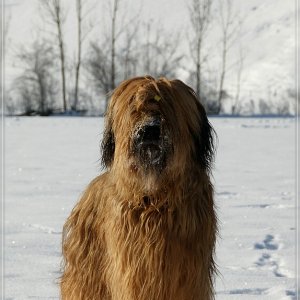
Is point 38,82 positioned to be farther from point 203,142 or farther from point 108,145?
point 203,142

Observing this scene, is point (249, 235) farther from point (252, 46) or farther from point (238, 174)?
point (252, 46)

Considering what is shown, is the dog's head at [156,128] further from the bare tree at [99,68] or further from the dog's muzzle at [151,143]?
the bare tree at [99,68]

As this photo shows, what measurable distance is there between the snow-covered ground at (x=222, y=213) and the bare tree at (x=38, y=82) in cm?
1766

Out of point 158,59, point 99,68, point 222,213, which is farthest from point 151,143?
point 158,59

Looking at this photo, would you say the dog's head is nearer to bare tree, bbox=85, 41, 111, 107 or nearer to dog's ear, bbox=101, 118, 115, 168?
dog's ear, bbox=101, 118, 115, 168

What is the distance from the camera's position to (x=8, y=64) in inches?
1608

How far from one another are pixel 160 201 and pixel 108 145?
406 millimetres

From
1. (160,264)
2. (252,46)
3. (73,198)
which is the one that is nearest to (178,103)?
(160,264)

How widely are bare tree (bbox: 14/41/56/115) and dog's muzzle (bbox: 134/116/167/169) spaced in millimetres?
27966

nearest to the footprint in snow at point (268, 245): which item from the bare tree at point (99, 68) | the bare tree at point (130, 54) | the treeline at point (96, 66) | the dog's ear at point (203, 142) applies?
the dog's ear at point (203, 142)

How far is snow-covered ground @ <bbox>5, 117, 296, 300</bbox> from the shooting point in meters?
4.01

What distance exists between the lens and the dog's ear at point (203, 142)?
Result: 9.14 ft

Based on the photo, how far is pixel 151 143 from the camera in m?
2.51

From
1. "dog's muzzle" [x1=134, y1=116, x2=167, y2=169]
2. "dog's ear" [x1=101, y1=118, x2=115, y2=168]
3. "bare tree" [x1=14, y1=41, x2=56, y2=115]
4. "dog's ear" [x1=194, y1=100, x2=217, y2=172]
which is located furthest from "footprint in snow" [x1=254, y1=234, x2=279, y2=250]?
"bare tree" [x1=14, y1=41, x2=56, y2=115]
